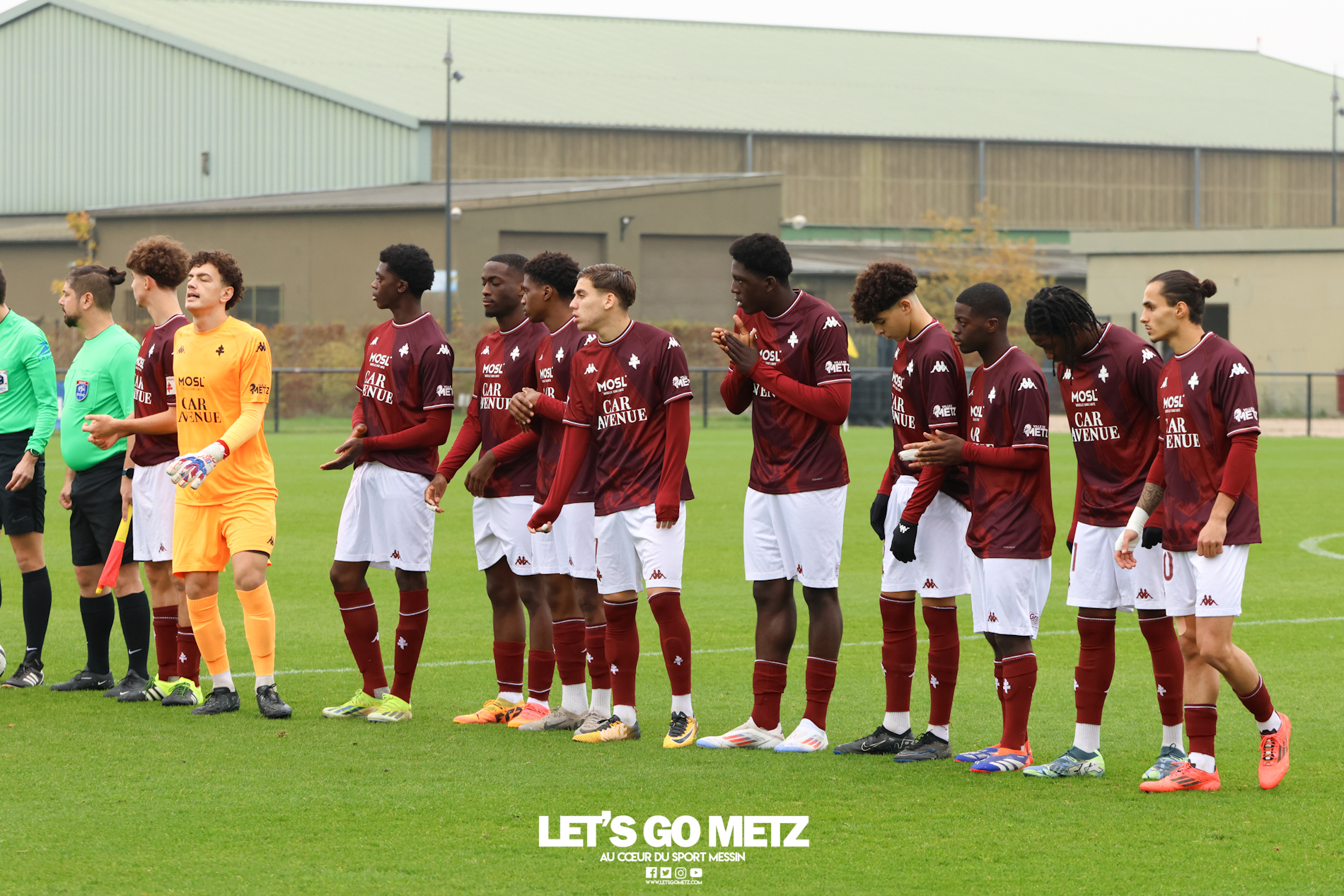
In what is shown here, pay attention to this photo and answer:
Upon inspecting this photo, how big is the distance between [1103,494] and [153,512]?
16.4ft

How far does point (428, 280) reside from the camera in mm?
8547

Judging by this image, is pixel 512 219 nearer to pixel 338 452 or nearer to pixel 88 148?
pixel 88 148

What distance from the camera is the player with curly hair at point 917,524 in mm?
Result: 7133

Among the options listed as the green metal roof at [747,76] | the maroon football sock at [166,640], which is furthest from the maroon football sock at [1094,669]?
the green metal roof at [747,76]

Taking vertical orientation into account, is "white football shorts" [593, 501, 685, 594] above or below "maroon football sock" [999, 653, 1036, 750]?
above

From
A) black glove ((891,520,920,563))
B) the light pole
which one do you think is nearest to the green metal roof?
the light pole

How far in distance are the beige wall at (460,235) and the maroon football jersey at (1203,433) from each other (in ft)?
136

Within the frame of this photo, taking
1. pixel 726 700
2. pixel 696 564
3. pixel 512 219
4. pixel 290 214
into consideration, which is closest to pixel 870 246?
pixel 512 219

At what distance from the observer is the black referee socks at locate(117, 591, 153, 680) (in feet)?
28.5

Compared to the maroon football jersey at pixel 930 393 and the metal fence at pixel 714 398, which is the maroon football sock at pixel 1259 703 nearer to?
the maroon football jersey at pixel 930 393

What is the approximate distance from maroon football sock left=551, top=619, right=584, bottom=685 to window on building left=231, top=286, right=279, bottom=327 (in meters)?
44.9

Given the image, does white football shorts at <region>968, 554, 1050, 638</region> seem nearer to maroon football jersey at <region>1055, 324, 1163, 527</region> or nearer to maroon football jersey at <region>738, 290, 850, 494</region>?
maroon football jersey at <region>1055, 324, 1163, 527</region>

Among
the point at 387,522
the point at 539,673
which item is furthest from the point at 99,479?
the point at 539,673

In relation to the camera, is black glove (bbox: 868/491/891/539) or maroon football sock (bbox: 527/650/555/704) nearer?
black glove (bbox: 868/491/891/539)
